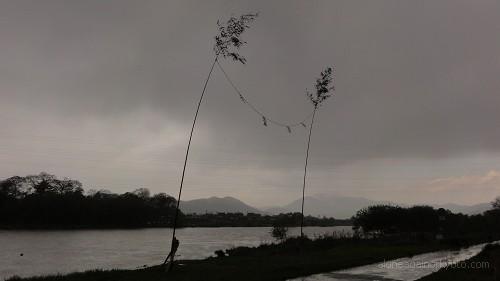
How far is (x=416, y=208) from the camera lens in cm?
13112

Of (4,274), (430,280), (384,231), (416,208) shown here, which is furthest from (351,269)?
(416,208)

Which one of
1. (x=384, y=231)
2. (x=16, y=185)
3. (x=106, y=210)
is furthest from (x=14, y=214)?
(x=384, y=231)

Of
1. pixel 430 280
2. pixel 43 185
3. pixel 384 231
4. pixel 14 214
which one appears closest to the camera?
pixel 430 280

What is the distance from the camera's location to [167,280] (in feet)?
72.3

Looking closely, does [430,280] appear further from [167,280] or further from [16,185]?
[16,185]

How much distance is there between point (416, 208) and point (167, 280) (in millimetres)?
120694

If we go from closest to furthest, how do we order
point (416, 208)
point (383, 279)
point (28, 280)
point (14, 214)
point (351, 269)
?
point (383, 279) → point (28, 280) → point (351, 269) → point (416, 208) → point (14, 214)

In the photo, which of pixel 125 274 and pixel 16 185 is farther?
pixel 16 185

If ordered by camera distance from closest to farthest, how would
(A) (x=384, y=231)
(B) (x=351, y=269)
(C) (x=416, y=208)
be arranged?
(B) (x=351, y=269) < (A) (x=384, y=231) < (C) (x=416, y=208)

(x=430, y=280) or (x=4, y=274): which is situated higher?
(x=430, y=280)

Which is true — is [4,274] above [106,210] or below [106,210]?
below

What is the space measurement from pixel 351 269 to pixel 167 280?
38.0 feet

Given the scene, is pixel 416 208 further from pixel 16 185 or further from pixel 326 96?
pixel 16 185

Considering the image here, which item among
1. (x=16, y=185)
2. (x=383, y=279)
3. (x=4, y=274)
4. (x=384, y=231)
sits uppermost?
(x=16, y=185)
